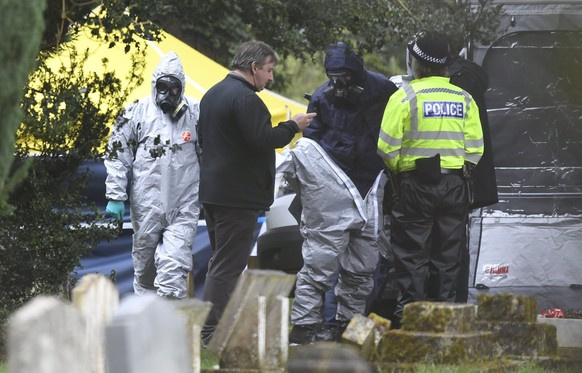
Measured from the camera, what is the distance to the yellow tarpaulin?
39.7 feet

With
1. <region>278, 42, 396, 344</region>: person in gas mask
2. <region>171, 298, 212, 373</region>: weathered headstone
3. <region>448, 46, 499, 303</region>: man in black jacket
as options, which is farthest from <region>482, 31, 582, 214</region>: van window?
<region>171, 298, 212, 373</region>: weathered headstone

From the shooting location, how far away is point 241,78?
8625mm

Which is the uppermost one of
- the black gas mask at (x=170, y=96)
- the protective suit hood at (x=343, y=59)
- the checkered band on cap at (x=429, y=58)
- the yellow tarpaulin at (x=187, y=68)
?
the yellow tarpaulin at (x=187, y=68)

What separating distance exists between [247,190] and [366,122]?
3.60 ft

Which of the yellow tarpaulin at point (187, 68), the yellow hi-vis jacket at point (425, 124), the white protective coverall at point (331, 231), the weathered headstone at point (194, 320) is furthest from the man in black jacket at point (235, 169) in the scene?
the weathered headstone at point (194, 320)

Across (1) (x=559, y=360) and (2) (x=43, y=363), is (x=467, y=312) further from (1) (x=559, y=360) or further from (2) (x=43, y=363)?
(2) (x=43, y=363)

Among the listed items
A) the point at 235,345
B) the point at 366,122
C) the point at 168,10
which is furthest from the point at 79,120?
the point at 235,345

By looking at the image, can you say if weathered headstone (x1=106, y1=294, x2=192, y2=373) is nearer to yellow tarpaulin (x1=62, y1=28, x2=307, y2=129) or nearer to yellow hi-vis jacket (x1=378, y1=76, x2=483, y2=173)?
yellow hi-vis jacket (x1=378, y1=76, x2=483, y2=173)

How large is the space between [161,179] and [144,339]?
674cm

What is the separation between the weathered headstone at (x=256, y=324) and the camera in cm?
495

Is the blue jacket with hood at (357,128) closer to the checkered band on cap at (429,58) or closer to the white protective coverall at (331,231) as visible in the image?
the white protective coverall at (331,231)

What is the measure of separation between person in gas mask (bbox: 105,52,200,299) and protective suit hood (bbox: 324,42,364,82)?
1.20 metres

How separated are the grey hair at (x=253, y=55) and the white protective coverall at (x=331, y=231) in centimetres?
76

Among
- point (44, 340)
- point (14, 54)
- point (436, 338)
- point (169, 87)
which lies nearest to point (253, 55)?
point (169, 87)
